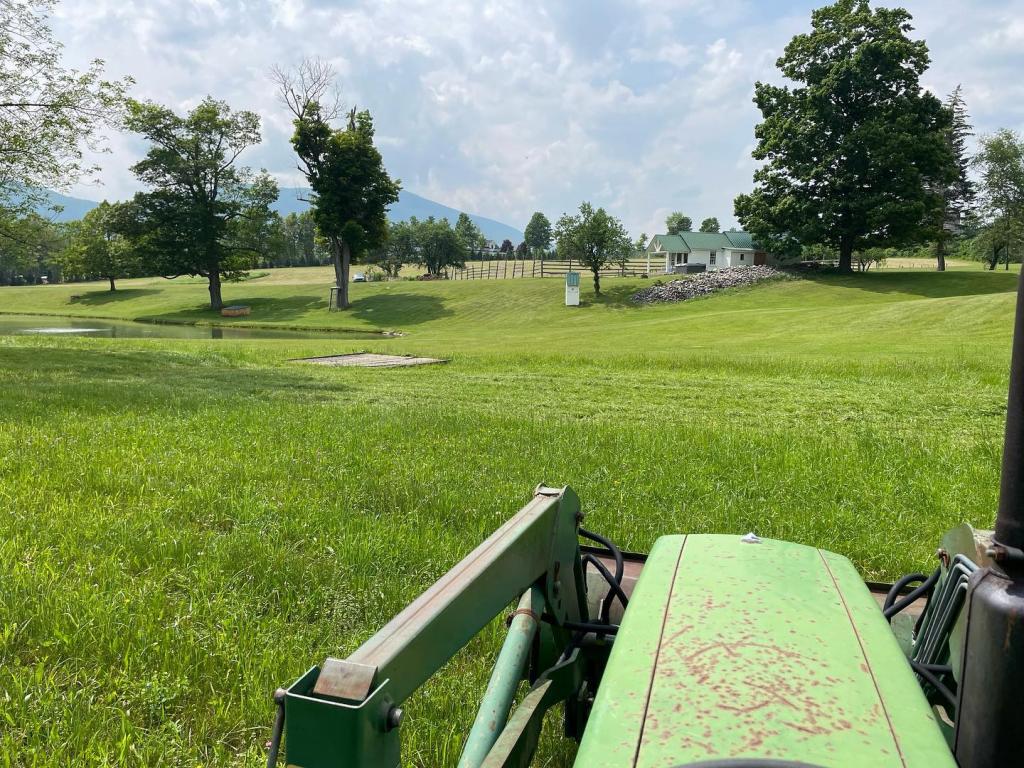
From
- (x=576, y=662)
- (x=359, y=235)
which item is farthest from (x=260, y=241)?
(x=576, y=662)

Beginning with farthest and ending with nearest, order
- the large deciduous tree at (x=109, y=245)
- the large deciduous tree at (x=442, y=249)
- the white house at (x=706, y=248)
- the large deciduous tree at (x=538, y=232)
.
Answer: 1. the large deciduous tree at (x=538, y=232)
2. the large deciduous tree at (x=442, y=249)
3. the white house at (x=706, y=248)
4. the large deciduous tree at (x=109, y=245)

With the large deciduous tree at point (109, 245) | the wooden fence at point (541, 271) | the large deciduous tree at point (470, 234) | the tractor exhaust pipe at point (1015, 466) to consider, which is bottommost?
the tractor exhaust pipe at point (1015, 466)

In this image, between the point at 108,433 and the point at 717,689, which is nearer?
the point at 717,689

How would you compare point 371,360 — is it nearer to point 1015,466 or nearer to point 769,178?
point 1015,466

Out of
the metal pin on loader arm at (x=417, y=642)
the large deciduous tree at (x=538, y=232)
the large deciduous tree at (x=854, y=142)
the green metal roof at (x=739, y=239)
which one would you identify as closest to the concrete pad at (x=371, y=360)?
the metal pin on loader arm at (x=417, y=642)

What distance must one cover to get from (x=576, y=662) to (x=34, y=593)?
2338mm

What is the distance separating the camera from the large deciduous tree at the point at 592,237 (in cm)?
4897

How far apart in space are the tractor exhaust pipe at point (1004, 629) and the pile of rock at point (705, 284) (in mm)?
47912

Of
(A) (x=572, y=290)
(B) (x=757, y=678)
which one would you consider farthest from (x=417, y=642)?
(A) (x=572, y=290)

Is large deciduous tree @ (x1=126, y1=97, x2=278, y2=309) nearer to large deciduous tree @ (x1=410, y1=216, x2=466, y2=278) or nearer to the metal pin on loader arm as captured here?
large deciduous tree @ (x1=410, y1=216, x2=466, y2=278)

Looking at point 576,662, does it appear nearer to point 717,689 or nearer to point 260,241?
point 717,689

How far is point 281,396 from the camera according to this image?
9.91 meters

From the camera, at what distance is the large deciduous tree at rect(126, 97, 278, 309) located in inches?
2042

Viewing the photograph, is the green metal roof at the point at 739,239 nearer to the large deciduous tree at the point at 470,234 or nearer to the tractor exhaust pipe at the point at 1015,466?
the large deciduous tree at the point at 470,234
